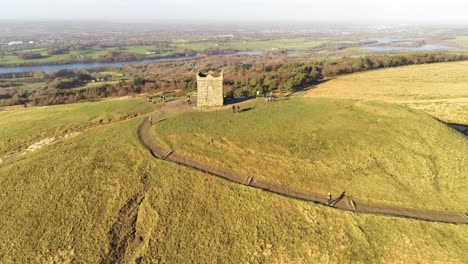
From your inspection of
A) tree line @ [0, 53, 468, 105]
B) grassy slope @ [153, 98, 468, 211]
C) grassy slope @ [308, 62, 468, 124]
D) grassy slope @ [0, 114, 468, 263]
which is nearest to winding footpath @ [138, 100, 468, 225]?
grassy slope @ [153, 98, 468, 211]

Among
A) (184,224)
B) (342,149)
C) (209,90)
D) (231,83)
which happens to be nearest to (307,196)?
(342,149)

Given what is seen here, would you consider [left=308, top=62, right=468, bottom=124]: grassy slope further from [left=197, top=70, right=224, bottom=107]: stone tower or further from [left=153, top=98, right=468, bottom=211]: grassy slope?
[left=197, top=70, right=224, bottom=107]: stone tower

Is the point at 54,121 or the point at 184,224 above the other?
the point at 54,121

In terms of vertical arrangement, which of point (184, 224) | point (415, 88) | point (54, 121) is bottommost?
point (184, 224)

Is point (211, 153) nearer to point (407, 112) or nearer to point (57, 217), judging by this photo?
point (57, 217)

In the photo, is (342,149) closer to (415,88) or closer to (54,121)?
(54,121)

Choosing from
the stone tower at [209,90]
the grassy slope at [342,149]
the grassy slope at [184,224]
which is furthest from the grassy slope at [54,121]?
the grassy slope at [342,149]

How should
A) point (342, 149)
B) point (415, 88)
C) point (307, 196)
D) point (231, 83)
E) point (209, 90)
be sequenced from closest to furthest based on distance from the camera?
1. point (307, 196)
2. point (342, 149)
3. point (209, 90)
4. point (415, 88)
5. point (231, 83)
